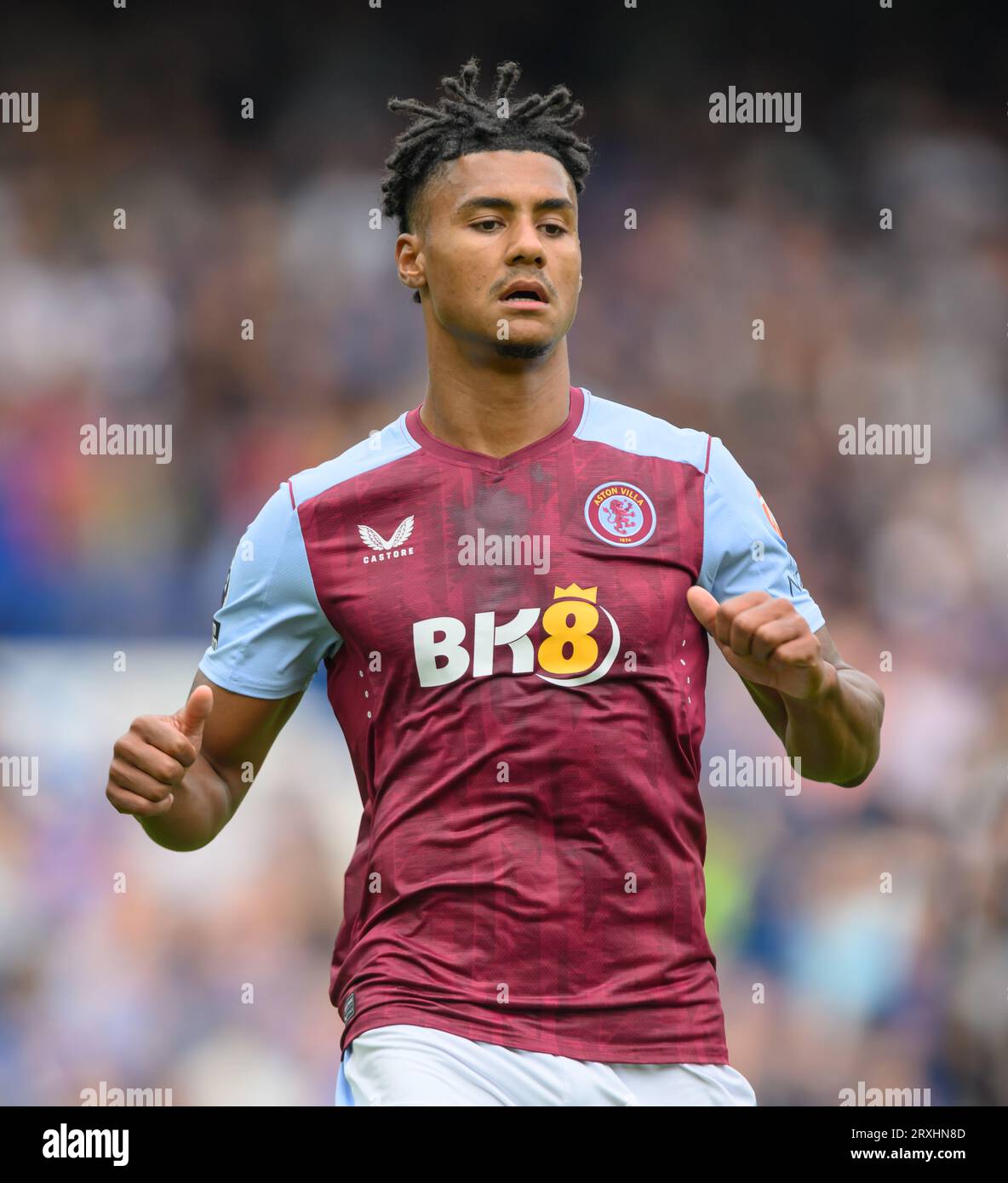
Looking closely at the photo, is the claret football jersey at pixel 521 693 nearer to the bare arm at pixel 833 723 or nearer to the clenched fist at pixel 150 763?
the bare arm at pixel 833 723

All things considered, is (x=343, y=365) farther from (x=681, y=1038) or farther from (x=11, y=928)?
(x=681, y=1038)

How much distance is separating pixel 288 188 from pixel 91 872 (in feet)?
9.07

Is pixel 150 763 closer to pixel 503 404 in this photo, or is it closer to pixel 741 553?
pixel 503 404

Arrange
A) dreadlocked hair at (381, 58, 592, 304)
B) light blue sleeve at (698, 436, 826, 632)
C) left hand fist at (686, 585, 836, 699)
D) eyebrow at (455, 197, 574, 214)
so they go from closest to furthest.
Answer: left hand fist at (686, 585, 836, 699) → light blue sleeve at (698, 436, 826, 632) → eyebrow at (455, 197, 574, 214) → dreadlocked hair at (381, 58, 592, 304)

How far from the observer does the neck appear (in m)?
3.36

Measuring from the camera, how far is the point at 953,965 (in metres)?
5.92

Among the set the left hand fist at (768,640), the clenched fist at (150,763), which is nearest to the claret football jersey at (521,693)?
the left hand fist at (768,640)

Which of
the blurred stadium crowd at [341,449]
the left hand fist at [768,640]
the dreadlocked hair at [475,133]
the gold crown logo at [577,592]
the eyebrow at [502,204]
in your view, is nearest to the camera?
the left hand fist at [768,640]

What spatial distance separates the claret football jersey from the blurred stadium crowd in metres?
2.81

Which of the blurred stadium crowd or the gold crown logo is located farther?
the blurred stadium crowd

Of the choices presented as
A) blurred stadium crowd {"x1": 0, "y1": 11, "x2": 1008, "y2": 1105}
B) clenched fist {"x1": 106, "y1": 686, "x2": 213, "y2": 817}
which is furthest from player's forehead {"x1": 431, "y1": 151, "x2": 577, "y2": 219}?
blurred stadium crowd {"x1": 0, "y1": 11, "x2": 1008, "y2": 1105}

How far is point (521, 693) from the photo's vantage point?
3.02 m

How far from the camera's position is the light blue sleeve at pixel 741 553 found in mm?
3229

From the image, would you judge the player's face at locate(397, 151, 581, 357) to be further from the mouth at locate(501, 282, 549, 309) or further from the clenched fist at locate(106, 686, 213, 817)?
the clenched fist at locate(106, 686, 213, 817)
